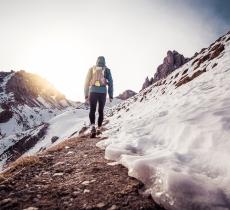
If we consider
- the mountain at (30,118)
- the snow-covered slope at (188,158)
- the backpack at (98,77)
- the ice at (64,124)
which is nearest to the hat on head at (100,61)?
the backpack at (98,77)

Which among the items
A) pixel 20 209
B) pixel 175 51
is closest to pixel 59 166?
pixel 20 209

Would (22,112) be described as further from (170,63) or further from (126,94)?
(126,94)

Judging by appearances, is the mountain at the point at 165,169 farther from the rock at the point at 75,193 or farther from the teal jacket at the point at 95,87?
the teal jacket at the point at 95,87

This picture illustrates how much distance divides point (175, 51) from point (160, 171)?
10148 centimetres

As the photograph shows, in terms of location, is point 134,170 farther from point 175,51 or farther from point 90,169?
point 175,51

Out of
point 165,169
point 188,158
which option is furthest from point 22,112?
point 165,169

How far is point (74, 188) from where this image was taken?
4.09 metres

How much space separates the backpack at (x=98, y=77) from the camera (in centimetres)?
1084

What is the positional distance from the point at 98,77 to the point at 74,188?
715 centimetres

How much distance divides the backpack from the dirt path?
5418 mm

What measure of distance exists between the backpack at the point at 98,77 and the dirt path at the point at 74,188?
542cm

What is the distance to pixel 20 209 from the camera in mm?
3391

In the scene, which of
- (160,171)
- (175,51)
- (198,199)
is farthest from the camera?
(175,51)

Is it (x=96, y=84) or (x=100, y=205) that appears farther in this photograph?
(x=96, y=84)
